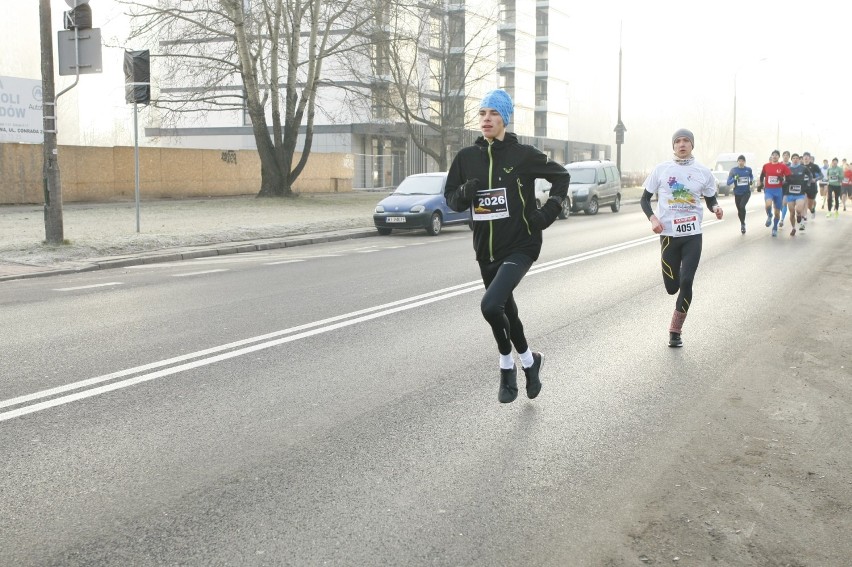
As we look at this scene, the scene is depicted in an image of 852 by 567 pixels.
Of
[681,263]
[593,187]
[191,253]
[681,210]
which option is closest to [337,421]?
[681,263]

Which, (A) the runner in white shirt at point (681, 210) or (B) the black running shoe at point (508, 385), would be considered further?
(A) the runner in white shirt at point (681, 210)

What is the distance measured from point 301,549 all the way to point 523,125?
7461 centimetres

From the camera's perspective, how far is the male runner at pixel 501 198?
5570 millimetres

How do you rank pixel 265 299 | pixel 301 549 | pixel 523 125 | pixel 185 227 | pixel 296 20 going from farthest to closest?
1. pixel 523 125
2. pixel 296 20
3. pixel 185 227
4. pixel 265 299
5. pixel 301 549

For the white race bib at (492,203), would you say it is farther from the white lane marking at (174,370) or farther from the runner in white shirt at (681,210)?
the runner in white shirt at (681,210)

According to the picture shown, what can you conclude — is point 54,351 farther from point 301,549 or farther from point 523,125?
point 523,125

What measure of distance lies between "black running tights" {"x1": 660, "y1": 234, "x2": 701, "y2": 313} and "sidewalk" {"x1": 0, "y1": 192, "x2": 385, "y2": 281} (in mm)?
9396

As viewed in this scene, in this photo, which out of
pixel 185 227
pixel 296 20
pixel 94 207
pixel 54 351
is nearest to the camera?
pixel 54 351

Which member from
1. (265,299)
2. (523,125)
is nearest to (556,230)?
(265,299)

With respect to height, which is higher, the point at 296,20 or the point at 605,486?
the point at 296,20

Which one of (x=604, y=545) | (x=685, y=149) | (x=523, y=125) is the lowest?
(x=604, y=545)

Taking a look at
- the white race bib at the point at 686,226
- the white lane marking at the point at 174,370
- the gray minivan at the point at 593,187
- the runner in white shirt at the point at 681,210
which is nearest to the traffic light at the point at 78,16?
the white lane marking at the point at 174,370

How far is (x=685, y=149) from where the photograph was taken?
27.5ft

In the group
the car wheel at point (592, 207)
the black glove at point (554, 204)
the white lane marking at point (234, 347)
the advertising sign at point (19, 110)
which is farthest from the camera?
the advertising sign at point (19, 110)
